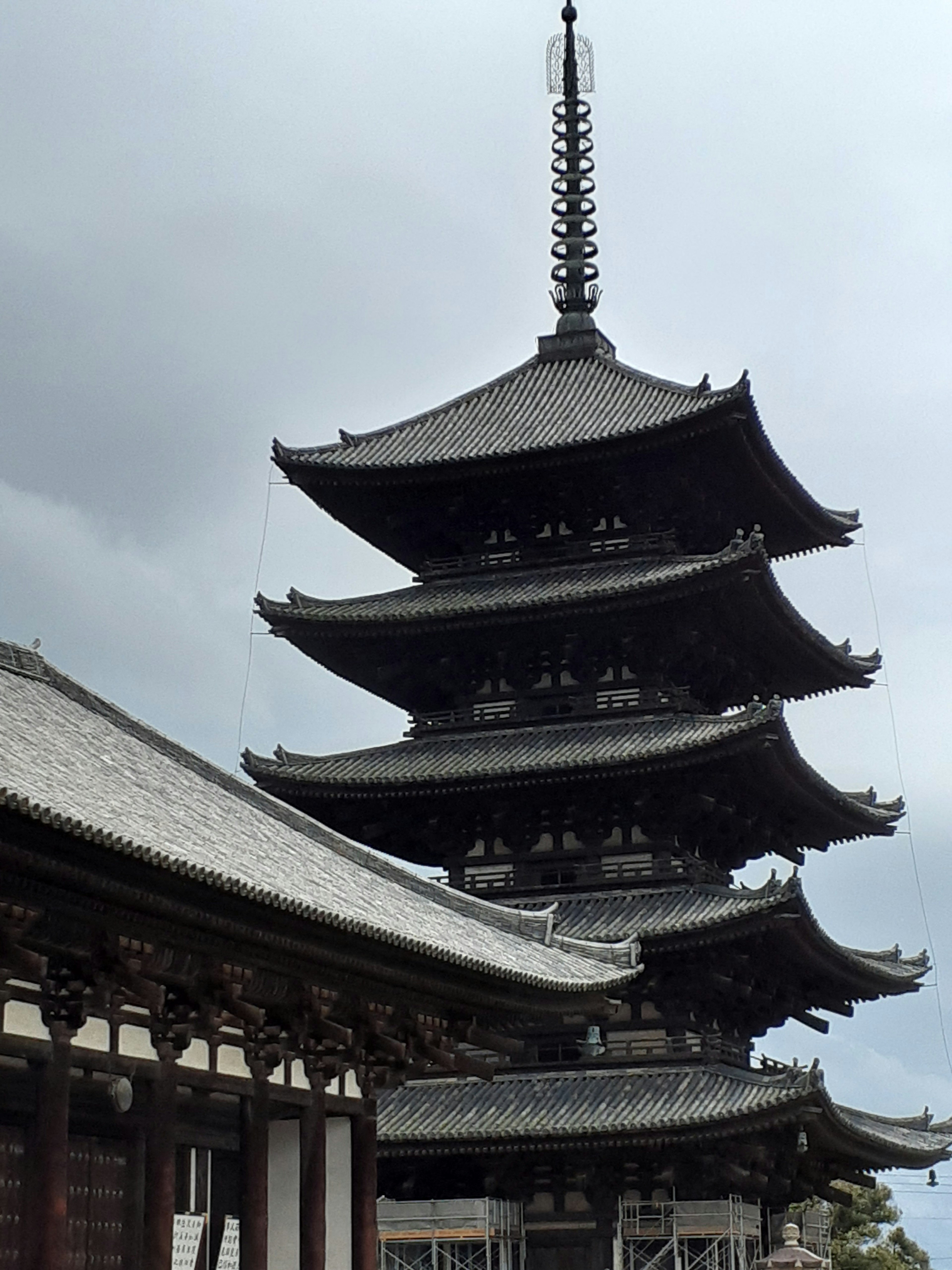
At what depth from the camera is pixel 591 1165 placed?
34.2 m

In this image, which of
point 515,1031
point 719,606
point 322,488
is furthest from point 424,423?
point 515,1031

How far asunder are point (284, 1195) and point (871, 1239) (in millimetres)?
41315

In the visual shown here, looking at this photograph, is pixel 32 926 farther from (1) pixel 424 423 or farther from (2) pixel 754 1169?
(1) pixel 424 423

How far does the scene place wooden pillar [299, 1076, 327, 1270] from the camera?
22.6 m

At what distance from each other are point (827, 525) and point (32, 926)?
29885mm

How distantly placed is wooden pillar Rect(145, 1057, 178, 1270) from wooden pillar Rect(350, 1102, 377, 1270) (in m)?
4.34

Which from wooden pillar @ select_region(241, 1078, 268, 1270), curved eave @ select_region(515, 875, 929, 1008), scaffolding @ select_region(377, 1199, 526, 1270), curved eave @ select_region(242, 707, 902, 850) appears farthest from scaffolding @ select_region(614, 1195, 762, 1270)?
wooden pillar @ select_region(241, 1078, 268, 1270)

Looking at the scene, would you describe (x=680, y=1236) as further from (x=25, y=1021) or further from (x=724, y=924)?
(x=25, y=1021)

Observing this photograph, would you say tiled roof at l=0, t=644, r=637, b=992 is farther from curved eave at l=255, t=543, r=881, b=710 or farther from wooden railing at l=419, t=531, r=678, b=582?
wooden railing at l=419, t=531, r=678, b=582

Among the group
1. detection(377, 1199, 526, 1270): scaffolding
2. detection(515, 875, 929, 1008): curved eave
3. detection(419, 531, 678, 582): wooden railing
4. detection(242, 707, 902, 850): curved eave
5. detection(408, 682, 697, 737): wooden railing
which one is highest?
detection(419, 531, 678, 582): wooden railing

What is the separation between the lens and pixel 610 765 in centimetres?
3612

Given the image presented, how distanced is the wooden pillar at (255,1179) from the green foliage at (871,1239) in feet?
108

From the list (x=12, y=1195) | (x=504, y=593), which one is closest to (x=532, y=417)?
(x=504, y=593)

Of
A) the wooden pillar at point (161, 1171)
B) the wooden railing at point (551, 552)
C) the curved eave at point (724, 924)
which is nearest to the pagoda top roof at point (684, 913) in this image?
the curved eave at point (724, 924)
